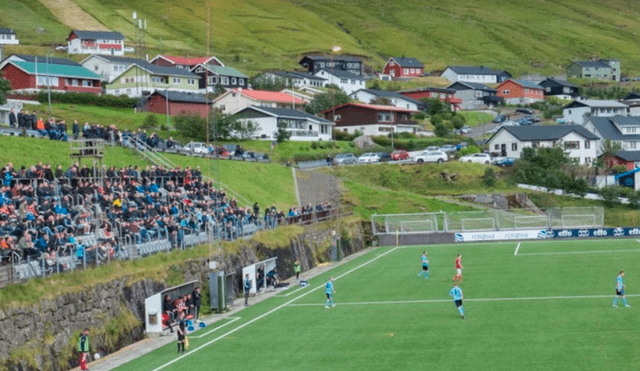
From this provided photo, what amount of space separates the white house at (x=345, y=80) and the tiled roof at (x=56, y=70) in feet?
186

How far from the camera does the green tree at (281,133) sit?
98.8m

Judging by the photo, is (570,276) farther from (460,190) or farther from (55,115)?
(55,115)

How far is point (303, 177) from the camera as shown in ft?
263

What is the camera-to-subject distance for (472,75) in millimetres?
196000

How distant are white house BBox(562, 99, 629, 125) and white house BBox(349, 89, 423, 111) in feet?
81.4

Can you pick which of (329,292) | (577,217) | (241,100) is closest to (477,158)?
(577,217)

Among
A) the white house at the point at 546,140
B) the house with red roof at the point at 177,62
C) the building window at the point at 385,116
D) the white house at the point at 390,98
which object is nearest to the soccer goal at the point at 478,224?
the white house at the point at 546,140

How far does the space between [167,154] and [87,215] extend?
90.4 feet

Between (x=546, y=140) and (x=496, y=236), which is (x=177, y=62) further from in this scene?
(x=496, y=236)

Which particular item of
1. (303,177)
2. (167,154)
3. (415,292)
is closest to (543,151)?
(303,177)

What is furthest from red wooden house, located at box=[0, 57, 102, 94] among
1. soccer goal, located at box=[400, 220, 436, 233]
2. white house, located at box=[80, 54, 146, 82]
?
soccer goal, located at box=[400, 220, 436, 233]

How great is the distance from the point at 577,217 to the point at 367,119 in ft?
187

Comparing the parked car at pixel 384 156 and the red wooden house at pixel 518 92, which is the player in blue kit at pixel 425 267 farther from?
the red wooden house at pixel 518 92

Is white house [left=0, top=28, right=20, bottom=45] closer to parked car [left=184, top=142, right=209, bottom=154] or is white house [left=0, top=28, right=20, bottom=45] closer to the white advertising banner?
parked car [left=184, top=142, right=209, bottom=154]
